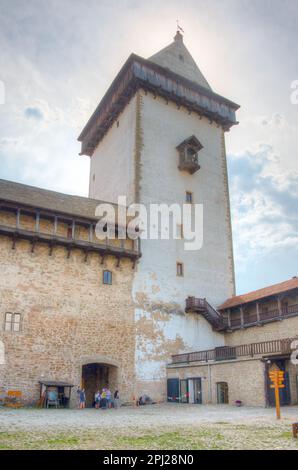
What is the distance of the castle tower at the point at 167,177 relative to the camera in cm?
2794

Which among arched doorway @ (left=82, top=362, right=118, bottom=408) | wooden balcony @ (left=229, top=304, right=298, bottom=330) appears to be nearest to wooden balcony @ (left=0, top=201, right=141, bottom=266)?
arched doorway @ (left=82, top=362, right=118, bottom=408)

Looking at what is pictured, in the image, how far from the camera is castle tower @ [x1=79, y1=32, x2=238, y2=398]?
27.9 meters

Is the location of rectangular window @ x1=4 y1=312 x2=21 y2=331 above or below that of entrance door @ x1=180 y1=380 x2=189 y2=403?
above

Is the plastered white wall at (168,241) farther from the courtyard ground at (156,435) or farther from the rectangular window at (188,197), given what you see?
the courtyard ground at (156,435)

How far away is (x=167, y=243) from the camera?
97.9 ft

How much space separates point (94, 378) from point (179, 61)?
26.4m

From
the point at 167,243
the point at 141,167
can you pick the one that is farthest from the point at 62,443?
the point at 141,167

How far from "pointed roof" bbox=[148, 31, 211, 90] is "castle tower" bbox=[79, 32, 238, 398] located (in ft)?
0.42

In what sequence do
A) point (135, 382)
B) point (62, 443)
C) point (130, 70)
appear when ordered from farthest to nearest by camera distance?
point (130, 70) < point (135, 382) < point (62, 443)

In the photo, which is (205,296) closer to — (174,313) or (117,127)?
(174,313)

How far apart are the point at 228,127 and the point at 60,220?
18167mm

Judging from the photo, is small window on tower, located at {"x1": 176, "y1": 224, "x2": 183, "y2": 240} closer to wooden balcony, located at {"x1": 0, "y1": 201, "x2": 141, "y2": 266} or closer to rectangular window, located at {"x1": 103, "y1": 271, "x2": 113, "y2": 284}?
wooden balcony, located at {"x1": 0, "y1": 201, "x2": 141, "y2": 266}

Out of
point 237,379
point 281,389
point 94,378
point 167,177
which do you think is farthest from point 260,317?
point 167,177

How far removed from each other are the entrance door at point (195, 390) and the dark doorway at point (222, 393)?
4.55 feet
